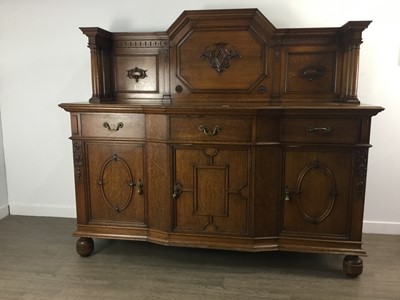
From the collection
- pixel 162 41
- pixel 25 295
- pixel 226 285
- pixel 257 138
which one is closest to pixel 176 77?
pixel 162 41

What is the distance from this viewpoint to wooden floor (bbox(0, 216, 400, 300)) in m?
1.78

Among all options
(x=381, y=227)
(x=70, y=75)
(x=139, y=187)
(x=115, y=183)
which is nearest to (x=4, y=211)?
(x=70, y=75)

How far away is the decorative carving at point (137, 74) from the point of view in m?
2.33

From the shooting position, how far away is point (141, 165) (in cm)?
202

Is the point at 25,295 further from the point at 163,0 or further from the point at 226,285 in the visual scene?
the point at 163,0

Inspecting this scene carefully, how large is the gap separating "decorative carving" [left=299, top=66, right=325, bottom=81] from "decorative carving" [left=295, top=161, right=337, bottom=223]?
0.63 m

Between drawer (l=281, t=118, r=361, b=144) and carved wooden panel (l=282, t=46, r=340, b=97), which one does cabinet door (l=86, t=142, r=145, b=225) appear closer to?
drawer (l=281, t=118, r=361, b=144)

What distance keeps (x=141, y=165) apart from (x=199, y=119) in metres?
0.45

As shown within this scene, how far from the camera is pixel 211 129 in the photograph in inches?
73.1

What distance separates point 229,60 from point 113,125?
0.84 meters

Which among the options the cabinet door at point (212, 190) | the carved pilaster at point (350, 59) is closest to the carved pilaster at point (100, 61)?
the cabinet door at point (212, 190)

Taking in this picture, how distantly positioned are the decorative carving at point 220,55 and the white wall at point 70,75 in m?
0.35

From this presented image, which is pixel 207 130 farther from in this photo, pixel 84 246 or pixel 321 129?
pixel 84 246

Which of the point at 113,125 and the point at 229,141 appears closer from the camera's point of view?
the point at 229,141
